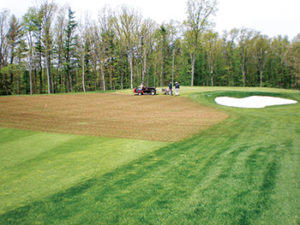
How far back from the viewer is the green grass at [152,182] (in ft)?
11.6

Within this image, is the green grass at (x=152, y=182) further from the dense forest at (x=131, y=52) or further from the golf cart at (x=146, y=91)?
the dense forest at (x=131, y=52)

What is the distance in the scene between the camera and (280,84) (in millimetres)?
62062

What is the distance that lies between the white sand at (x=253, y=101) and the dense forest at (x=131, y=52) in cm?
2210

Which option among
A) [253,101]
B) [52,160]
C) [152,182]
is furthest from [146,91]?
[152,182]

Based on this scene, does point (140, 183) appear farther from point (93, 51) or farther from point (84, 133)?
point (93, 51)

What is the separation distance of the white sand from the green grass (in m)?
13.5

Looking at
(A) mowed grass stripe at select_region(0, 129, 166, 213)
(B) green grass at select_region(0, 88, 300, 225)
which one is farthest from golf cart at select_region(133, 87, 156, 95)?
(B) green grass at select_region(0, 88, 300, 225)

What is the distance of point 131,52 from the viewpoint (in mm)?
49562

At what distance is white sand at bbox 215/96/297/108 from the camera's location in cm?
2106

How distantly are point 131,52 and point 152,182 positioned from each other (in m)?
48.1

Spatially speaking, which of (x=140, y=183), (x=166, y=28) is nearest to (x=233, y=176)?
(x=140, y=183)

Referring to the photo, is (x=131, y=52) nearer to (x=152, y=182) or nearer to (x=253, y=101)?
(x=253, y=101)

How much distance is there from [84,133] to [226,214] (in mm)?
7917

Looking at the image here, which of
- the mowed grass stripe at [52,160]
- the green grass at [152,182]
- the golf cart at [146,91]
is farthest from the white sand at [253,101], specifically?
the mowed grass stripe at [52,160]
